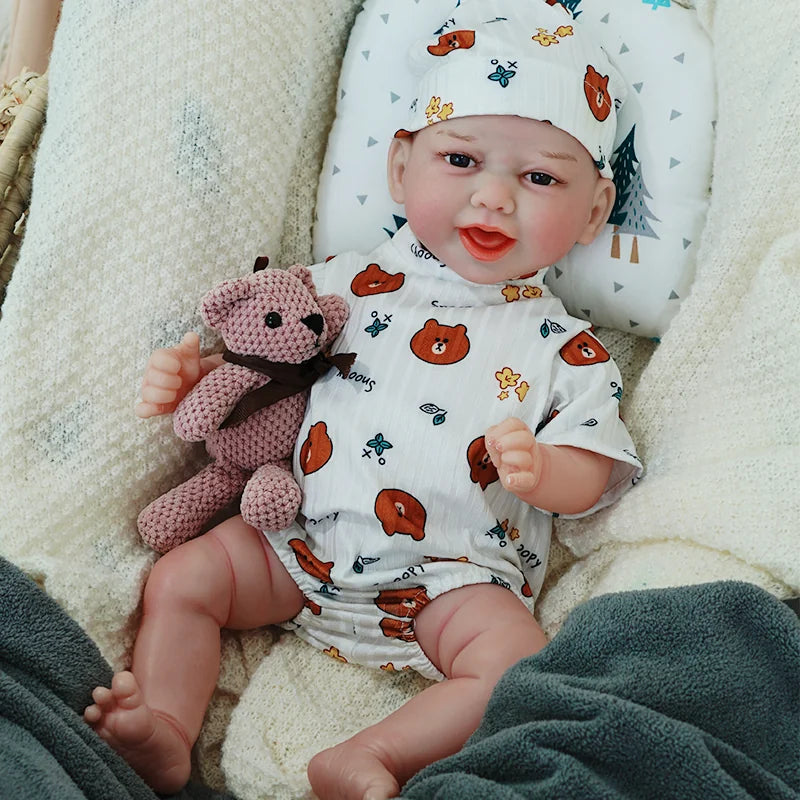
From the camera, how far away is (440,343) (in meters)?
1.20

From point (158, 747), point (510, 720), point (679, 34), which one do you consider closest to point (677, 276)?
point (679, 34)

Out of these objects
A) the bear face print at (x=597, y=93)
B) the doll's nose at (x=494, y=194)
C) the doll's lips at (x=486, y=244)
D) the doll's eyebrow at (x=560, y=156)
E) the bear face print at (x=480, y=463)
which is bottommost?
the bear face print at (x=480, y=463)

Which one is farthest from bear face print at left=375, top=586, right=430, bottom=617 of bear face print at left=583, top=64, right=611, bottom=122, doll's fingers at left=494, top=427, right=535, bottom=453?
bear face print at left=583, top=64, right=611, bottom=122

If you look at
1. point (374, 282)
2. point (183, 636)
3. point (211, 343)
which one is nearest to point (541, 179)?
point (374, 282)

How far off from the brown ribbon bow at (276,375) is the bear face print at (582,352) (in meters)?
0.27

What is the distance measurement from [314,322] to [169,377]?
0.18 meters

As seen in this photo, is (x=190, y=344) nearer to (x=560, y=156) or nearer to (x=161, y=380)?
(x=161, y=380)

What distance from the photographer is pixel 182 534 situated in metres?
1.18

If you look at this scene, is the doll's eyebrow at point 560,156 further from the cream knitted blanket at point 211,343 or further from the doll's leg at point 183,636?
the doll's leg at point 183,636

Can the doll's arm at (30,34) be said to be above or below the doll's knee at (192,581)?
above

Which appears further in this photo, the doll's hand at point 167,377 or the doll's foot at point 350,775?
the doll's hand at point 167,377

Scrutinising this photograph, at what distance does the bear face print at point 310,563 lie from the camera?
3.81ft

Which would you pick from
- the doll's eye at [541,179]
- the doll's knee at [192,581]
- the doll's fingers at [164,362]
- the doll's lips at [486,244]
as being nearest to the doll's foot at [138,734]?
the doll's knee at [192,581]

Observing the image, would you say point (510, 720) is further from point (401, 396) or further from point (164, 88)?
point (164, 88)
